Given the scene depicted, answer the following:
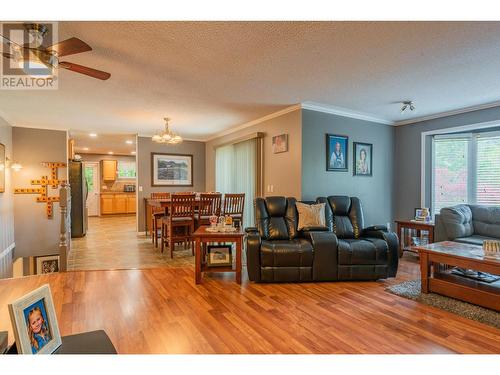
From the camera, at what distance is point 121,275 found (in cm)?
368

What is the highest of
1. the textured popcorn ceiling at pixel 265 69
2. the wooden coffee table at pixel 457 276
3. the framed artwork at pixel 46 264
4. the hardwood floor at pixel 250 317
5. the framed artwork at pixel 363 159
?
the textured popcorn ceiling at pixel 265 69

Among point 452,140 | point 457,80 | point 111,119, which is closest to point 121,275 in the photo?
point 111,119

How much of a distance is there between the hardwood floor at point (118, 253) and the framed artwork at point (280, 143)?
233 cm

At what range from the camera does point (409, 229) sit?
4895mm

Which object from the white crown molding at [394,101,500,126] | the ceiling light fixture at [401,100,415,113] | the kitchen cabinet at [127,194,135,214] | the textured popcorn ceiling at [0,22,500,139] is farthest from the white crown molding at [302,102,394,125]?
the kitchen cabinet at [127,194,135,214]

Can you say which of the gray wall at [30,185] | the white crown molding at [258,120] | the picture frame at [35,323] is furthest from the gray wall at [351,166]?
the gray wall at [30,185]

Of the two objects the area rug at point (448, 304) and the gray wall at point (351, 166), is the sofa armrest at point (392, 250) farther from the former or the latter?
the gray wall at point (351, 166)

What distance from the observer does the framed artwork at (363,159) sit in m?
4.97

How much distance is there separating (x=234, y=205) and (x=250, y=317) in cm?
280

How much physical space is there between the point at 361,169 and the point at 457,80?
81.0 inches

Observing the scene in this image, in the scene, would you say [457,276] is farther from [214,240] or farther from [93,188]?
[93,188]
